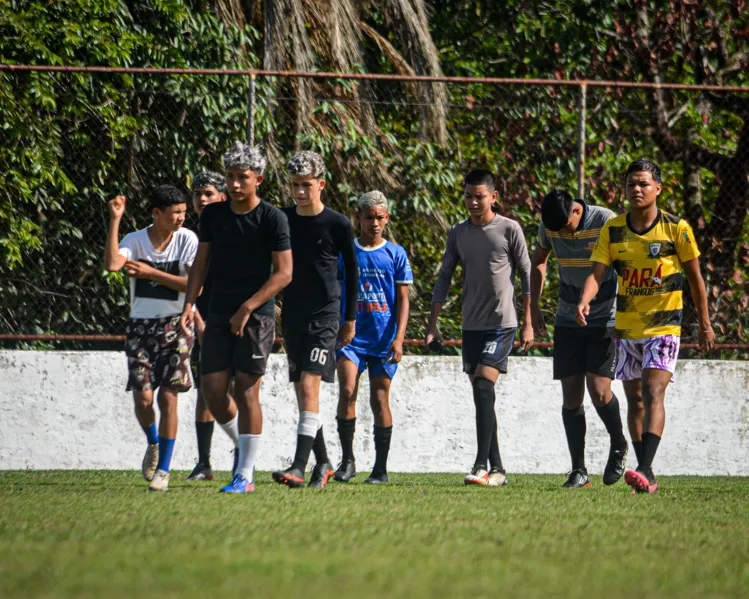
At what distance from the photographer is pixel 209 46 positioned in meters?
10.1

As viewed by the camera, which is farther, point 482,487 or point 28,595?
point 482,487

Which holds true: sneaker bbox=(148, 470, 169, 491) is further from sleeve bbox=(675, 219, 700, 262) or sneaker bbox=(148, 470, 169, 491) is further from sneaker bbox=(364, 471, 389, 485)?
sleeve bbox=(675, 219, 700, 262)

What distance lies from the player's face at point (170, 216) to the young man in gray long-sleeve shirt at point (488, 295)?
1807mm

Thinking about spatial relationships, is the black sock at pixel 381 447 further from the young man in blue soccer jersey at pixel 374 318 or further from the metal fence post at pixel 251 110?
the metal fence post at pixel 251 110

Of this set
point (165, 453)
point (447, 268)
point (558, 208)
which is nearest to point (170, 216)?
point (165, 453)

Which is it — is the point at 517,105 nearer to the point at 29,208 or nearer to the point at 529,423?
the point at 529,423

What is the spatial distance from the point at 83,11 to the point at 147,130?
135cm

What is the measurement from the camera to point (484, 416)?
7285mm

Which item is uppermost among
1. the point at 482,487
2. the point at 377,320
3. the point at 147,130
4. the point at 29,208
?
the point at 147,130

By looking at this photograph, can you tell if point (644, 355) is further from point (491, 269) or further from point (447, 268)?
point (447, 268)

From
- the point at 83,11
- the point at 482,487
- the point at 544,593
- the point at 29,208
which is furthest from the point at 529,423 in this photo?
the point at 544,593

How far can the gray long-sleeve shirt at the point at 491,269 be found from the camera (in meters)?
7.46

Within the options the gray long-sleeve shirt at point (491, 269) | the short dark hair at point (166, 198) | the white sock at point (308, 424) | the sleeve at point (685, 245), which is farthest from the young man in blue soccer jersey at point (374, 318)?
the sleeve at point (685, 245)

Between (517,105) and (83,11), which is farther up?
(83,11)
